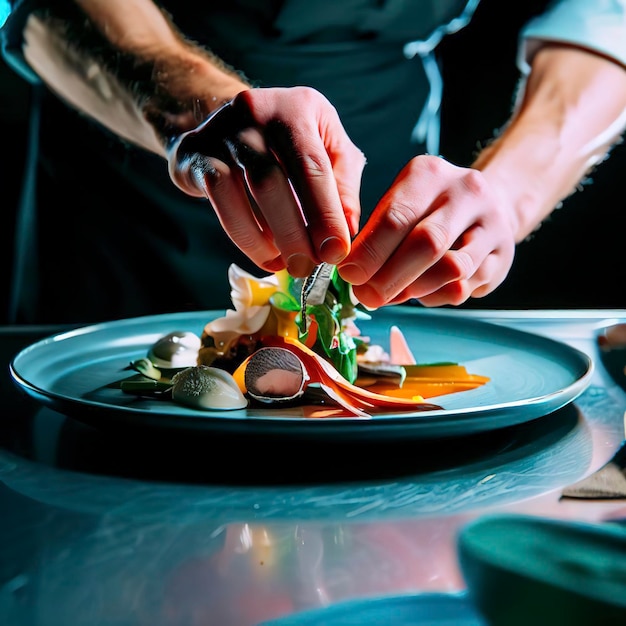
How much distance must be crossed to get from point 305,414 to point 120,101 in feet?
2.25

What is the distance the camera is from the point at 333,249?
2.05 ft

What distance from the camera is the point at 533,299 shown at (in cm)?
294

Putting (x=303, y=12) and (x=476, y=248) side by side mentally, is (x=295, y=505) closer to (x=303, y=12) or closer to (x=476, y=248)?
(x=476, y=248)

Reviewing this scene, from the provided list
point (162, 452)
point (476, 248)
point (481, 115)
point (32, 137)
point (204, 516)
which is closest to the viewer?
point (204, 516)

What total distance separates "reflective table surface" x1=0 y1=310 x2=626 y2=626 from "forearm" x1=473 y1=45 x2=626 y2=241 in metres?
0.56

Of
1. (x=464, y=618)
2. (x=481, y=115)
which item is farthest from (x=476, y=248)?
(x=481, y=115)

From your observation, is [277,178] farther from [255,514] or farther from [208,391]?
[255,514]

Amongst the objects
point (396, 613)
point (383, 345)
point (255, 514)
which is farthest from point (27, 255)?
point (396, 613)

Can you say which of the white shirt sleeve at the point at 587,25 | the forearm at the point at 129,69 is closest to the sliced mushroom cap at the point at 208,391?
the forearm at the point at 129,69

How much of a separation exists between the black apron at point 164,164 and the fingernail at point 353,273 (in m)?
0.77

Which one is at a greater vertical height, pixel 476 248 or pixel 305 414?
pixel 476 248

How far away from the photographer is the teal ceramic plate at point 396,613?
1.05ft

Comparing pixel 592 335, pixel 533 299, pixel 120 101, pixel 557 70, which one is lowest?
pixel 533 299

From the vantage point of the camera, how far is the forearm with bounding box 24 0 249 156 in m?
0.91
